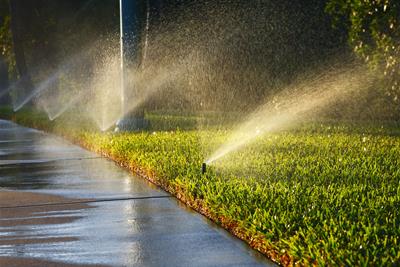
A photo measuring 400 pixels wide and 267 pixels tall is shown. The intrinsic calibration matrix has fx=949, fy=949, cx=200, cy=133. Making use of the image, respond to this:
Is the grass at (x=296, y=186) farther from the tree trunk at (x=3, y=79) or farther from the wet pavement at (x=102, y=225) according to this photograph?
the tree trunk at (x=3, y=79)

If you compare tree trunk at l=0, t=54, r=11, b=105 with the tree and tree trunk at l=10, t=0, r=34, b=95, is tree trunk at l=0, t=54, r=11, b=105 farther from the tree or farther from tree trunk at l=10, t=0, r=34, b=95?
the tree

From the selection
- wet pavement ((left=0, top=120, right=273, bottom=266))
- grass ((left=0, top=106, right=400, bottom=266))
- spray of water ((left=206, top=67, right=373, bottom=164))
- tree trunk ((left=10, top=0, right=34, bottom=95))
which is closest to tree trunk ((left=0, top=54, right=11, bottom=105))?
tree trunk ((left=10, top=0, right=34, bottom=95))

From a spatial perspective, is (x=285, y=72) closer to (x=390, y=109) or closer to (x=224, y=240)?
(x=390, y=109)

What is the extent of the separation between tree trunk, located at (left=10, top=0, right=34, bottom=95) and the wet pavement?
3029cm

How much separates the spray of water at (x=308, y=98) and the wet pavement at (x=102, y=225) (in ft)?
27.6

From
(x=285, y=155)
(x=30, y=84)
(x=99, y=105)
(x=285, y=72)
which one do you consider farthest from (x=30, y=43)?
(x=285, y=155)

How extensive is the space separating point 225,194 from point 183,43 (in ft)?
79.9

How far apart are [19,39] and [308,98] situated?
2329 cm

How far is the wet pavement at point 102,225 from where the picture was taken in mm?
6797

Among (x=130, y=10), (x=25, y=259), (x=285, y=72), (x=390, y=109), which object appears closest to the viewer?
(x=25, y=259)

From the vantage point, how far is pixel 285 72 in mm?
23609

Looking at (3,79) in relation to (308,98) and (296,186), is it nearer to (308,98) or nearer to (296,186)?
(308,98)

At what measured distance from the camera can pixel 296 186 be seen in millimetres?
9070

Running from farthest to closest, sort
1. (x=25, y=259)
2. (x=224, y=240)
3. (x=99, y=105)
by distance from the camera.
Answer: (x=99, y=105) → (x=224, y=240) → (x=25, y=259)
